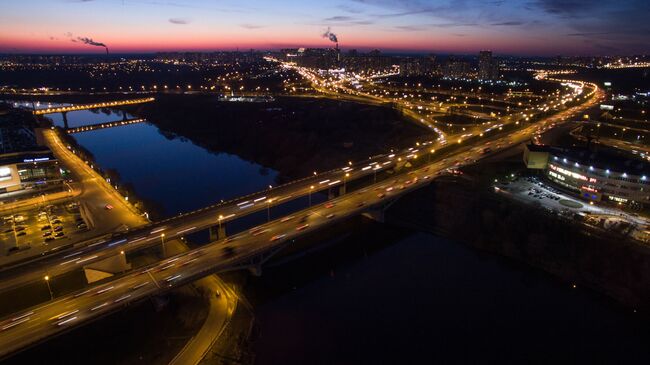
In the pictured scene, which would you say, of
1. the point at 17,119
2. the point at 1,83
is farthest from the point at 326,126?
the point at 1,83

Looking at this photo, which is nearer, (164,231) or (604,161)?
(164,231)

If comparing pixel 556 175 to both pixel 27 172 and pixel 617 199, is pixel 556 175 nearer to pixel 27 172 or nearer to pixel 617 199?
pixel 617 199

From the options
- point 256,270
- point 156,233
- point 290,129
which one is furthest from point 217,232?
point 290,129

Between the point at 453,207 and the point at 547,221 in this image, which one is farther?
the point at 453,207

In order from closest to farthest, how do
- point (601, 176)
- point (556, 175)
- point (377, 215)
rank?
point (601, 176) → point (377, 215) → point (556, 175)

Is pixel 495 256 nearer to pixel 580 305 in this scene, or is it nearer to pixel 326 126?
pixel 580 305

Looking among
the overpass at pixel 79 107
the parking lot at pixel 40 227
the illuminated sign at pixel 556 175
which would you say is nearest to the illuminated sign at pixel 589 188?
the illuminated sign at pixel 556 175
